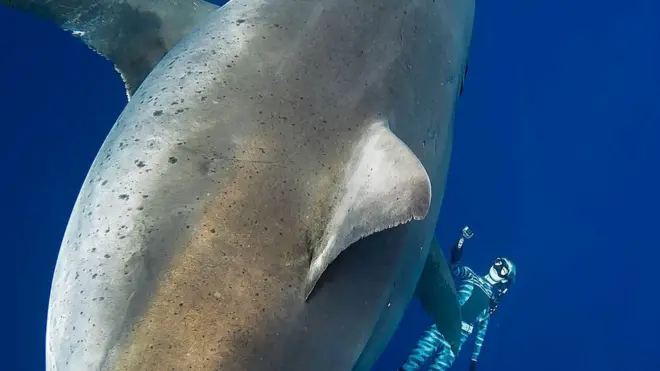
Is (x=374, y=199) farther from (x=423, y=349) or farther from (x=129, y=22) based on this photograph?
(x=423, y=349)

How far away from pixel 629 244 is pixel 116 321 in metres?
19.5

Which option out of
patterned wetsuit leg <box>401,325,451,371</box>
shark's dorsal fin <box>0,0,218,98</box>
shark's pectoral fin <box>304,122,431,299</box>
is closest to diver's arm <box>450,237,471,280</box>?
patterned wetsuit leg <box>401,325,451,371</box>

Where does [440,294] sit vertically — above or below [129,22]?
below

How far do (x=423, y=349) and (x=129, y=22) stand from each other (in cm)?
723

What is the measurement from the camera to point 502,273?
896 centimetres

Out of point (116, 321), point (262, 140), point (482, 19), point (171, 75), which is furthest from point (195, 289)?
point (482, 19)

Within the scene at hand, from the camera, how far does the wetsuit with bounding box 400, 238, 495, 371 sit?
859 centimetres

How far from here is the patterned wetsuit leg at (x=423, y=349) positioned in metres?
8.52

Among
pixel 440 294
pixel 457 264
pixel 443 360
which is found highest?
pixel 440 294

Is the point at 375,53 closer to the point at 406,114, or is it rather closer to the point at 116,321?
the point at 406,114

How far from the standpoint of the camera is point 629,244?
59.9ft

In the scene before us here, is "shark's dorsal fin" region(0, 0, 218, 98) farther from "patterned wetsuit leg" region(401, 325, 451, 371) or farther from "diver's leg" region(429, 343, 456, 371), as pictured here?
"diver's leg" region(429, 343, 456, 371)

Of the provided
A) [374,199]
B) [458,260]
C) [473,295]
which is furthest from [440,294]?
Result: [473,295]

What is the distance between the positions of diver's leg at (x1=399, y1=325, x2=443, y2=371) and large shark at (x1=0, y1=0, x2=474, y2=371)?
670 cm
